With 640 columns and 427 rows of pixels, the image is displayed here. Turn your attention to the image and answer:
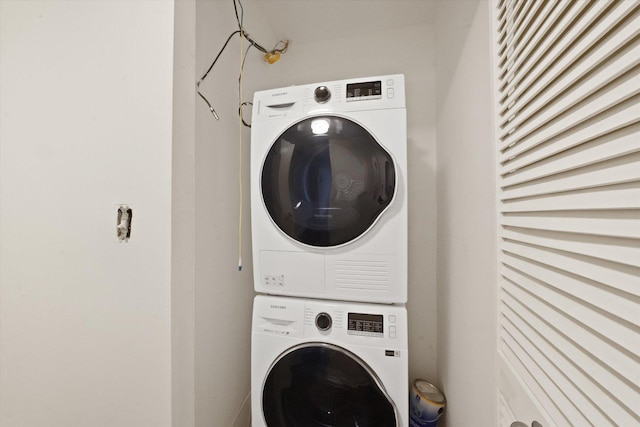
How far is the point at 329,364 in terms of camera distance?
3.02 feet

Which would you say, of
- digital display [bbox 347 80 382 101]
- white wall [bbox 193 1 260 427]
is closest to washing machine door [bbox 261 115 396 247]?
digital display [bbox 347 80 382 101]

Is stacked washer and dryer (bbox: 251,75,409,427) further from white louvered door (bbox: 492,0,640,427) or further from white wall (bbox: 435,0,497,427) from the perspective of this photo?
white louvered door (bbox: 492,0,640,427)

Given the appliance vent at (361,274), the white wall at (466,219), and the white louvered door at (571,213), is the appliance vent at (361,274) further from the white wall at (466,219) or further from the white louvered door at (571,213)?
the white louvered door at (571,213)

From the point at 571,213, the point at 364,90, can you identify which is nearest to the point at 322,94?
the point at 364,90

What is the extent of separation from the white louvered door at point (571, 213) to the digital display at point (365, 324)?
0.40m

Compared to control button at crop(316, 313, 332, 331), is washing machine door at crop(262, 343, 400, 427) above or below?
below

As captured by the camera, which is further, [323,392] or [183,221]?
[323,392]

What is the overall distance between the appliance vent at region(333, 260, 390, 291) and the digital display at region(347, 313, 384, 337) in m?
0.11

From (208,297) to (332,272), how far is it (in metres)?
0.52

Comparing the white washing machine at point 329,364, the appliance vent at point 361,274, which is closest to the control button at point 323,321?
the white washing machine at point 329,364

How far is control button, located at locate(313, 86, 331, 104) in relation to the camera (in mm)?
994

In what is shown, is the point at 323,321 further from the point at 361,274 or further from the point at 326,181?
the point at 326,181

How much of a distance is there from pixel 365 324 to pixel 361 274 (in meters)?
0.19

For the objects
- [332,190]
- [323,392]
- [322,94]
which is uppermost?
[322,94]
